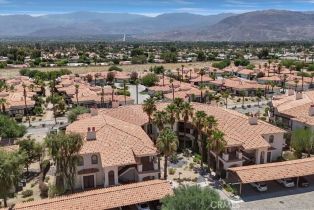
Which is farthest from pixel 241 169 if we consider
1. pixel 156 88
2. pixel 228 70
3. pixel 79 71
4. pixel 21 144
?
pixel 79 71

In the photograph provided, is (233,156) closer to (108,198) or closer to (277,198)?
(277,198)

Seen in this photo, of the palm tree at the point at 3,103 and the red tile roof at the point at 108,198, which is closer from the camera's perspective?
the red tile roof at the point at 108,198

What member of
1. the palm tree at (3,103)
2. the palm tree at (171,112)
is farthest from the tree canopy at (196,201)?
the palm tree at (3,103)

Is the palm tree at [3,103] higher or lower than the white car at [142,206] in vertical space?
higher

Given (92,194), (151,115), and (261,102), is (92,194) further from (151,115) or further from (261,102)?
(261,102)

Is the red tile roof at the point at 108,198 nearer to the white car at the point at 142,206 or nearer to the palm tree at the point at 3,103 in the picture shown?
the white car at the point at 142,206

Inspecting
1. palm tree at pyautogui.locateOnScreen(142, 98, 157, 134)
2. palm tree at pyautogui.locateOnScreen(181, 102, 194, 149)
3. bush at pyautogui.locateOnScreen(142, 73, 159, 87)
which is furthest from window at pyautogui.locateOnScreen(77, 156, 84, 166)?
bush at pyautogui.locateOnScreen(142, 73, 159, 87)

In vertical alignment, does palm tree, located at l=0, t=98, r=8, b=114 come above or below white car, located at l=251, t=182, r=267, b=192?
above

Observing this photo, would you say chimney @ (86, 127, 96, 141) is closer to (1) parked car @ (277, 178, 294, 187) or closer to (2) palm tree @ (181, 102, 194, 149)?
(2) palm tree @ (181, 102, 194, 149)

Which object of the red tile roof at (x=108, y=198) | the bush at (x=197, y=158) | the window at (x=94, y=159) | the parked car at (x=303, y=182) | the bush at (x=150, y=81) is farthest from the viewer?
the bush at (x=150, y=81)
